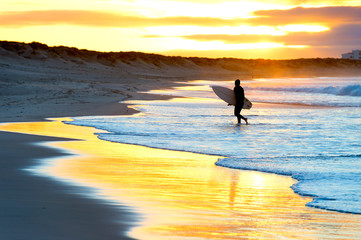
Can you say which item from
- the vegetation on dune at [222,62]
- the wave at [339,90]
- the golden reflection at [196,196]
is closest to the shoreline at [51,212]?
the golden reflection at [196,196]

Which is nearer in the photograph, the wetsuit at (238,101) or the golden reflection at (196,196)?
the golden reflection at (196,196)

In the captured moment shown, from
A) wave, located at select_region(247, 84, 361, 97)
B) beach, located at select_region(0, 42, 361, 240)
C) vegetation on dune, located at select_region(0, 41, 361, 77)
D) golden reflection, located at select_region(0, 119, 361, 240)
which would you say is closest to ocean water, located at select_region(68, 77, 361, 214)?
beach, located at select_region(0, 42, 361, 240)

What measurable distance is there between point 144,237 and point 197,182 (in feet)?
9.23

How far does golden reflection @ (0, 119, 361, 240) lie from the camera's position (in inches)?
224

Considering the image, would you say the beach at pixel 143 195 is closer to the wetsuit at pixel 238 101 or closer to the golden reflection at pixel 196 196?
the golden reflection at pixel 196 196

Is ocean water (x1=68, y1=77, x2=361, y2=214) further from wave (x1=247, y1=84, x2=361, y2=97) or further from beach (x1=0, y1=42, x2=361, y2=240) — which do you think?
wave (x1=247, y1=84, x2=361, y2=97)

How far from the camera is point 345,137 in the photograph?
1356 cm

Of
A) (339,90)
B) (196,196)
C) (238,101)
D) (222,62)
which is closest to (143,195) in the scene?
(196,196)

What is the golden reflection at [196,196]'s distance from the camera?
18.6 feet

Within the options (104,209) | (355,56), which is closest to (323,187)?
(104,209)

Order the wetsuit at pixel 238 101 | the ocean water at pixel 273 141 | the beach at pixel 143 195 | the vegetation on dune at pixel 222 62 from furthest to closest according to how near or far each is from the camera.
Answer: the vegetation on dune at pixel 222 62 < the wetsuit at pixel 238 101 < the ocean water at pixel 273 141 < the beach at pixel 143 195

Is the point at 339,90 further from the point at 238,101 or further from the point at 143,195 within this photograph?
the point at 143,195

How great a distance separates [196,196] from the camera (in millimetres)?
7184

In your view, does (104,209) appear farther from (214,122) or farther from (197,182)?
(214,122)
